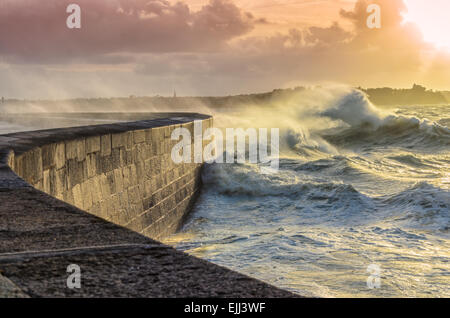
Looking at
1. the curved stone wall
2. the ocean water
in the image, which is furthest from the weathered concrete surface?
the ocean water

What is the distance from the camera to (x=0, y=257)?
1.84 meters

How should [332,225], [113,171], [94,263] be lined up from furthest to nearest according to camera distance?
1. [332,225]
2. [113,171]
3. [94,263]

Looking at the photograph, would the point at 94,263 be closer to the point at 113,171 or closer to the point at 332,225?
the point at 113,171

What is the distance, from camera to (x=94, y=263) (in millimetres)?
1804

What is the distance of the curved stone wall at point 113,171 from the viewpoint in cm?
471

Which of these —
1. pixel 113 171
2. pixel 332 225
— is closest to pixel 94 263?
pixel 113 171

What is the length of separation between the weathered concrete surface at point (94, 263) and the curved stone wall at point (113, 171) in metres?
1.92

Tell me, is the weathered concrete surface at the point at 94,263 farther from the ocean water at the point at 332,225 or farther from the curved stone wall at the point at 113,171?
the ocean water at the point at 332,225

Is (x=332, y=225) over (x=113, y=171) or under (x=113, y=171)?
under

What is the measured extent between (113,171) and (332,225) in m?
4.23

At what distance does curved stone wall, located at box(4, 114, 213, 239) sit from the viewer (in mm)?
4707

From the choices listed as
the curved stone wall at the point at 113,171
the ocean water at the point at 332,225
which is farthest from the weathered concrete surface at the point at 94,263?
the ocean water at the point at 332,225

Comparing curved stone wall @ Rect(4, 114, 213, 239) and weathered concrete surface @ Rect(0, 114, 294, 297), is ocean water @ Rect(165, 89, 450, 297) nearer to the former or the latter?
curved stone wall @ Rect(4, 114, 213, 239)
